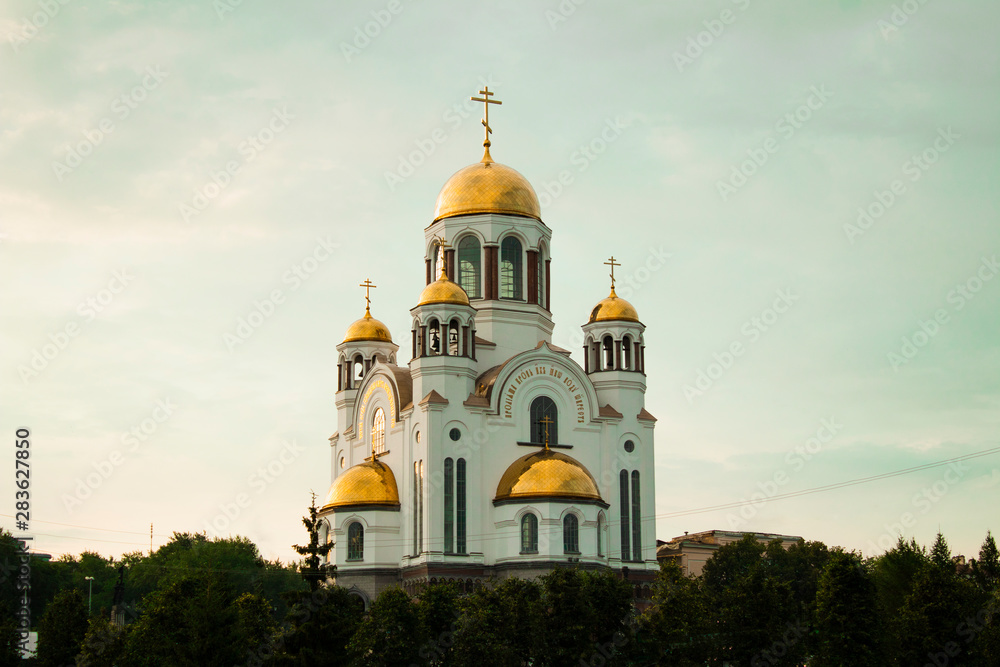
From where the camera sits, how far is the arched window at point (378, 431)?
136 ft

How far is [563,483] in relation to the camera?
3703 centimetres

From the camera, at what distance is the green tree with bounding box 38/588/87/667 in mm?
32000

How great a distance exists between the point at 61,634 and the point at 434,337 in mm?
13727

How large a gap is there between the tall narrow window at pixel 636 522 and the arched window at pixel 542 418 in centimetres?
292

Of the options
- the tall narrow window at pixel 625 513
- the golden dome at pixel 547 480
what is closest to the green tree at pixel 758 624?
the golden dome at pixel 547 480

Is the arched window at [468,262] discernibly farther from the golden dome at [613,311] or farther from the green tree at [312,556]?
the green tree at [312,556]

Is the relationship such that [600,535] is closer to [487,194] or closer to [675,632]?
[675,632]

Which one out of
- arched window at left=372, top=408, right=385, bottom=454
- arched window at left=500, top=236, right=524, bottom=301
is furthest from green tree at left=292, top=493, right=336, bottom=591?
arched window at left=500, top=236, right=524, bottom=301

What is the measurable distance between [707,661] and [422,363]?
45.1ft

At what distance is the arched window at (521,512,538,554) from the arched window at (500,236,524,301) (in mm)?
8294

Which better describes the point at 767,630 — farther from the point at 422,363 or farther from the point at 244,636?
the point at 422,363

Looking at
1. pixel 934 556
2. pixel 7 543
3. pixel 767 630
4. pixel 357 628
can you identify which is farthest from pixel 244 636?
pixel 7 543

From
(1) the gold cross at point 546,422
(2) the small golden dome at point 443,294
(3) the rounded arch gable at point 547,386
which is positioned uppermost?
(2) the small golden dome at point 443,294

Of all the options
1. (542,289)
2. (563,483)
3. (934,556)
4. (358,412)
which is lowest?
(934,556)
